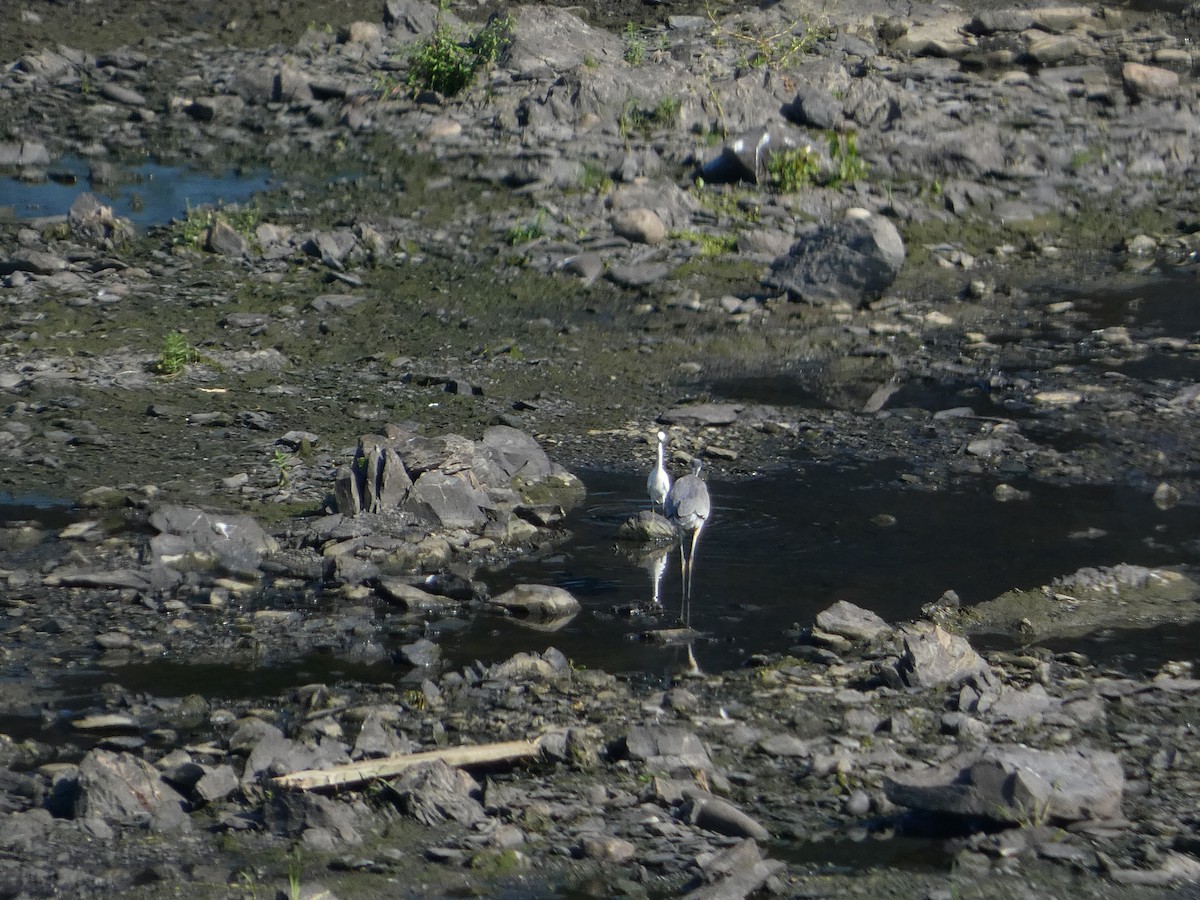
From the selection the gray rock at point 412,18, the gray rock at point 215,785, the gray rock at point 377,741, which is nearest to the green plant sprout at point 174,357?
the gray rock at point 377,741

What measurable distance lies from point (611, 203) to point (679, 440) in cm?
359

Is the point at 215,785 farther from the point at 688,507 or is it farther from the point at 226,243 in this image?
the point at 226,243

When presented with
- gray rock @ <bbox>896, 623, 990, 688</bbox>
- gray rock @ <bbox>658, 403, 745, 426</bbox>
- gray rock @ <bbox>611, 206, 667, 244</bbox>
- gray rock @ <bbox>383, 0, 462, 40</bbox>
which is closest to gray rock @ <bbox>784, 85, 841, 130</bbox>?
gray rock @ <bbox>611, 206, 667, 244</bbox>

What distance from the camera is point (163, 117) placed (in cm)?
1385

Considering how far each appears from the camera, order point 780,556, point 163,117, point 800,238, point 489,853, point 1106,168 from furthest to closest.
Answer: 1. point 163,117
2. point 1106,168
3. point 800,238
4. point 780,556
5. point 489,853

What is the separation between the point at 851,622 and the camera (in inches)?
219

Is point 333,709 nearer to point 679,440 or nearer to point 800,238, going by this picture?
point 679,440

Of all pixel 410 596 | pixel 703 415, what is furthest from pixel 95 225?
pixel 410 596

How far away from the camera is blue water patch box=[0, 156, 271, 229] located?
11.2 m

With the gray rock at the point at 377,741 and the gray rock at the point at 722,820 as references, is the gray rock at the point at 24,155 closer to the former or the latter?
the gray rock at the point at 377,741

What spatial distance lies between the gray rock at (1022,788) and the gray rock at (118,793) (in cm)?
201

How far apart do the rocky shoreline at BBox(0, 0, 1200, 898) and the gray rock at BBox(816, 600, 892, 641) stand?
0.05ft

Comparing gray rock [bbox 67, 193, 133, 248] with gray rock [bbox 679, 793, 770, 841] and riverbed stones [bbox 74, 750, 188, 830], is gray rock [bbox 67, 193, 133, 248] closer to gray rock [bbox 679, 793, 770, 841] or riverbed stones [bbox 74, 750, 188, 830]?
riverbed stones [bbox 74, 750, 188, 830]

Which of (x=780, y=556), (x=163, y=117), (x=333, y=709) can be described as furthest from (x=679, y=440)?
(x=163, y=117)
